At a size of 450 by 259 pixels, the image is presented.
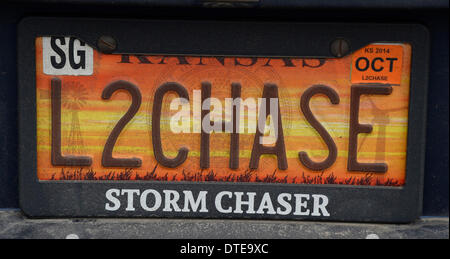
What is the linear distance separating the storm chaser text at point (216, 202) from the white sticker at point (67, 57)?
0.37 m

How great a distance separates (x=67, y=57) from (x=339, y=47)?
790mm

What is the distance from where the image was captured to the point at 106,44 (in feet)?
4.17

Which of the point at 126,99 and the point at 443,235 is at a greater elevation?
the point at 126,99

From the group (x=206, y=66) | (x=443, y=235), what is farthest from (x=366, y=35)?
(x=443, y=235)

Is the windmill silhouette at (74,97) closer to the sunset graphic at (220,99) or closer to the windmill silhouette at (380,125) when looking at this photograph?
the sunset graphic at (220,99)

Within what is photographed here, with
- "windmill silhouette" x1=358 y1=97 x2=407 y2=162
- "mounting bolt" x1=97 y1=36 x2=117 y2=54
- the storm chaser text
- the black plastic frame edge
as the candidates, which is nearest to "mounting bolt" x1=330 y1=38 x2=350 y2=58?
the black plastic frame edge

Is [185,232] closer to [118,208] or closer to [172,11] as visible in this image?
[118,208]

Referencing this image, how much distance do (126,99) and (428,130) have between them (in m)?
0.89

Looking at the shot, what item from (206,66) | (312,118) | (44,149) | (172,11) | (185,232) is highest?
(172,11)

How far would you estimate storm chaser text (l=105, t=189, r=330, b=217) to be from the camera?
131 centimetres

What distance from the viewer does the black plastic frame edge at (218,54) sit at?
1260mm

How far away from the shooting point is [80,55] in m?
1.28

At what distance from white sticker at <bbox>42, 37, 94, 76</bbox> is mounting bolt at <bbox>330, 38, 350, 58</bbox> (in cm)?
70

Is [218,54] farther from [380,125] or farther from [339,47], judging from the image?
[380,125]
